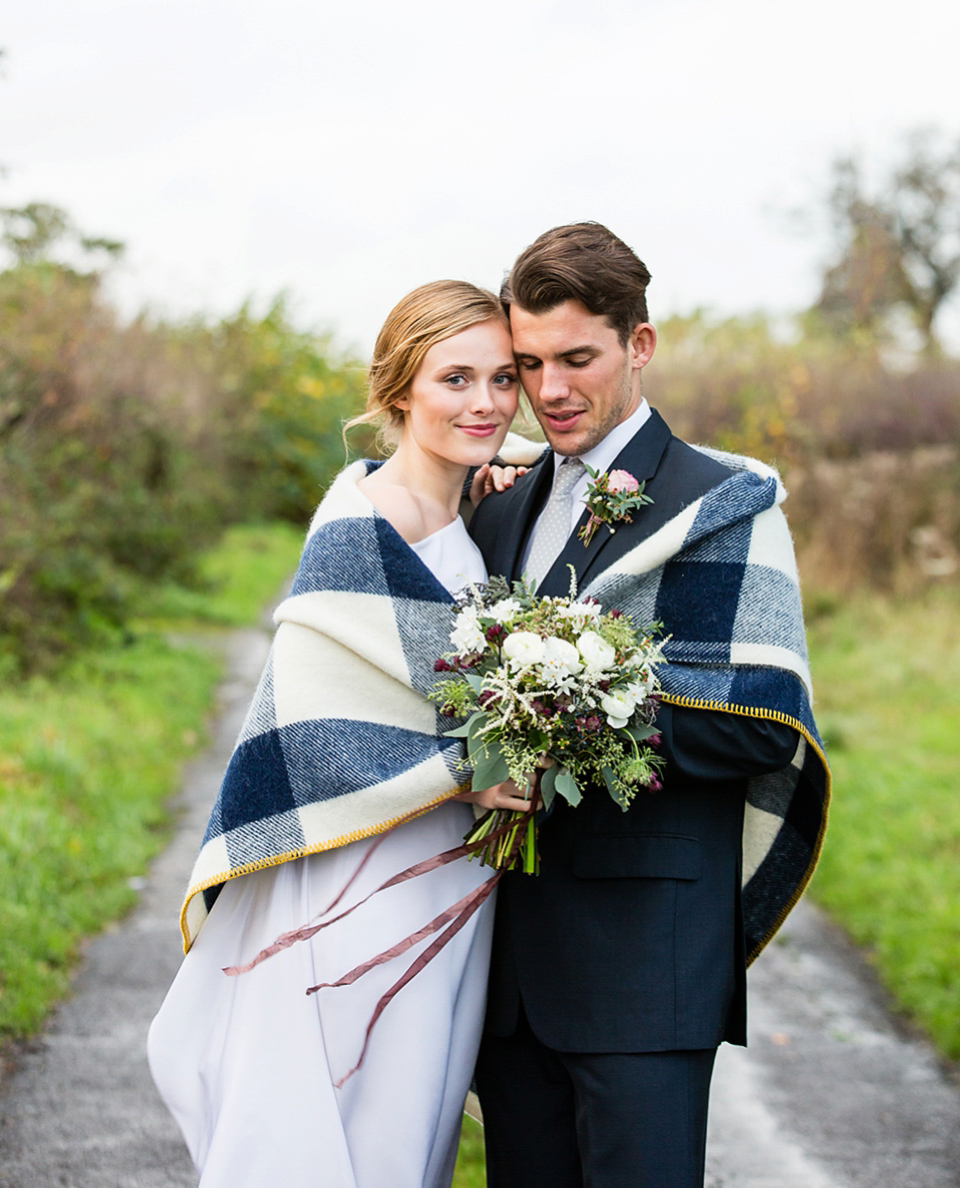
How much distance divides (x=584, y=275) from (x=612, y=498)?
510mm

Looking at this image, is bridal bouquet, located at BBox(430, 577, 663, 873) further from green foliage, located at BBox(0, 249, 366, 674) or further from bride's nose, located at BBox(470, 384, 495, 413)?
green foliage, located at BBox(0, 249, 366, 674)

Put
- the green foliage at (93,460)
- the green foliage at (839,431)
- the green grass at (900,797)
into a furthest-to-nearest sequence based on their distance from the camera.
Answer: the green foliage at (839,431) < the green foliage at (93,460) < the green grass at (900,797)

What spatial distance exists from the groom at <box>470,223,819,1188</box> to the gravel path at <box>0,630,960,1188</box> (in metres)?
1.35

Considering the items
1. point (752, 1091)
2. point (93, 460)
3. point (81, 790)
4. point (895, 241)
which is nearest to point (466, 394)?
point (752, 1091)

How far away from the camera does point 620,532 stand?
2666 mm

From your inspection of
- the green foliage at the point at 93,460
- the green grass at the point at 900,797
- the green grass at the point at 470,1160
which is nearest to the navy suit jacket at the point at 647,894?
the green grass at the point at 470,1160

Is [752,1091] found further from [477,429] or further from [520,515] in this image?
[477,429]

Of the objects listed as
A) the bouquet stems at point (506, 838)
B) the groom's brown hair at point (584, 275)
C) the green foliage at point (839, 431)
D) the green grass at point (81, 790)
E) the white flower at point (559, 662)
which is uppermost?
the green foliage at point (839, 431)

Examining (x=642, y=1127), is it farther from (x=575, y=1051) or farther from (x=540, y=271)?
(x=540, y=271)

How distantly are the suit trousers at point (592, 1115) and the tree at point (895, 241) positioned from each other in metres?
19.0

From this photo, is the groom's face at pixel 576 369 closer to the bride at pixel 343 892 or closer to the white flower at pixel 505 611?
the bride at pixel 343 892

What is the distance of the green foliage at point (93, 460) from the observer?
8844 millimetres

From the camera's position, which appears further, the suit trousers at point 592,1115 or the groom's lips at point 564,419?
the groom's lips at point 564,419

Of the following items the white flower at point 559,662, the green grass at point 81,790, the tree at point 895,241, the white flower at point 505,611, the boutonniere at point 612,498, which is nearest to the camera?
the white flower at point 559,662
